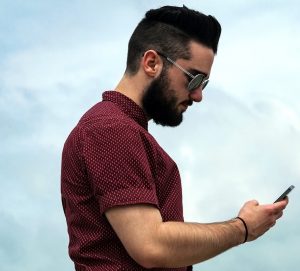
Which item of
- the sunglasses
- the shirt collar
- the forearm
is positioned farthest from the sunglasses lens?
the forearm

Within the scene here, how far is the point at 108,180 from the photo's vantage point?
5.43 metres

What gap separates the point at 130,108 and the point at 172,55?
1.93 ft

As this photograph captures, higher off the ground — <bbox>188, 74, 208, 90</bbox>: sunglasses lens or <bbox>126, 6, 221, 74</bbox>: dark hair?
<bbox>126, 6, 221, 74</bbox>: dark hair

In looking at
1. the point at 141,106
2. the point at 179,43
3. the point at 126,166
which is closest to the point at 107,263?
the point at 126,166

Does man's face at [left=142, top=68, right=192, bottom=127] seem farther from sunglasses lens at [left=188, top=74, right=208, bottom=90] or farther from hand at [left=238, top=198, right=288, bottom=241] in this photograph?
hand at [left=238, top=198, right=288, bottom=241]

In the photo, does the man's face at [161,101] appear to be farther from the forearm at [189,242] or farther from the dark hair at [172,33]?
the forearm at [189,242]

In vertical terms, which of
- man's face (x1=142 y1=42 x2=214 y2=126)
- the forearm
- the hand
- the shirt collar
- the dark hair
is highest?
the dark hair

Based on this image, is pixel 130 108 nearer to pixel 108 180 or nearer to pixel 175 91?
pixel 175 91

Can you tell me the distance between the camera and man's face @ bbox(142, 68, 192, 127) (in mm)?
6082

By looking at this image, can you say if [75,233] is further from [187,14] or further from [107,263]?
[187,14]

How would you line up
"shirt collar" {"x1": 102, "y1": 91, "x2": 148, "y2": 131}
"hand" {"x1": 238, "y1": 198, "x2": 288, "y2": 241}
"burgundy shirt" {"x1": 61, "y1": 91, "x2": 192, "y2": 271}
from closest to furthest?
1. "burgundy shirt" {"x1": 61, "y1": 91, "x2": 192, "y2": 271}
2. "hand" {"x1": 238, "y1": 198, "x2": 288, "y2": 241}
3. "shirt collar" {"x1": 102, "y1": 91, "x2": 148, "y2": 131}

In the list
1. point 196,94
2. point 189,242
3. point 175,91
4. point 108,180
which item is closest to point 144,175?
point 108,180

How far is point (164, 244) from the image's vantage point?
17.5 ft

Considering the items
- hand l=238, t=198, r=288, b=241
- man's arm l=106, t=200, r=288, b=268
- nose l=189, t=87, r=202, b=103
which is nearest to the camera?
man's arm l=106, t=200, r=288, b=268
